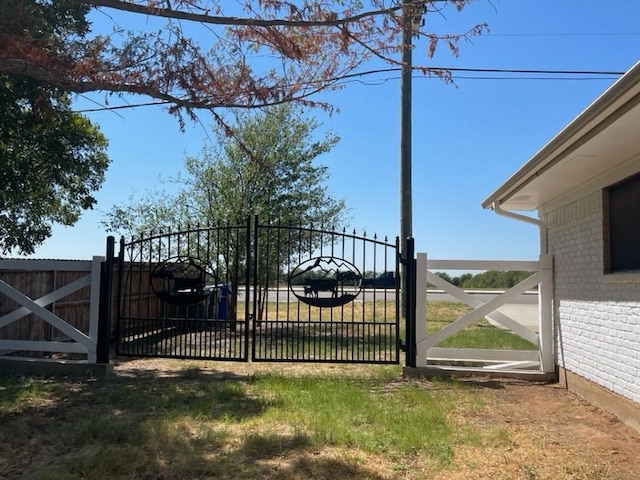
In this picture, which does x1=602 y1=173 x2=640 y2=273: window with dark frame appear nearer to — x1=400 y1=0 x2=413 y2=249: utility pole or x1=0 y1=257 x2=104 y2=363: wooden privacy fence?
x1=0 y1=257 x2=104 y2=363: wooden privacy fence

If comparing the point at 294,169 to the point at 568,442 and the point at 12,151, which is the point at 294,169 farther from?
the point at 568,442

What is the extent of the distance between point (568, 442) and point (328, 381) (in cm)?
336

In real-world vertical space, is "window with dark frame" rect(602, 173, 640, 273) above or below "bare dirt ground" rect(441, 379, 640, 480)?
above

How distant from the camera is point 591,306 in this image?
6.61m

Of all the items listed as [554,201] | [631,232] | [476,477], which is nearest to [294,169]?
[554,201]

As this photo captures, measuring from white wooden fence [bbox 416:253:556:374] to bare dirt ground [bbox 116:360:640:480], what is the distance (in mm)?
622

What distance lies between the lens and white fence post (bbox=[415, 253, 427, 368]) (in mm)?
7930

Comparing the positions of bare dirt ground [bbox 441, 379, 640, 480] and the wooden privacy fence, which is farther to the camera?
the wooden privacy fence

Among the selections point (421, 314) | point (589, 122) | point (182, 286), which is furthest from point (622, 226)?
point (182, 286)

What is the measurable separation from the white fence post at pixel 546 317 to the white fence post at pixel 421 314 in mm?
1691

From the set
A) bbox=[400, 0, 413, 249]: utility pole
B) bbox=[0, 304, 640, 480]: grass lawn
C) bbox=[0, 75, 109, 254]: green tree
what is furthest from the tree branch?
bbox=[400, 0, 413, 249]: utility pole

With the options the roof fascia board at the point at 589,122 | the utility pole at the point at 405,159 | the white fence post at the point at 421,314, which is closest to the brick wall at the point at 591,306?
the roof fascia board at the point at 589,122

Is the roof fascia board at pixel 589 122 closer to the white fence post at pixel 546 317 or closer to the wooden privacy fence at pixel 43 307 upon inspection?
the white fence post at pixel 546 317

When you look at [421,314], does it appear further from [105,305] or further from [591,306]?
[105,305]
